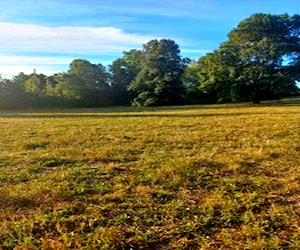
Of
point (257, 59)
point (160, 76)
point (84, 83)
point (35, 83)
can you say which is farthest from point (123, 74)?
point (257, 59)

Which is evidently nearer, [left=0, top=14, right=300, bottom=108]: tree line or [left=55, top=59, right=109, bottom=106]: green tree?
[left=0, top=14, right=300, bottom=108]: tree line

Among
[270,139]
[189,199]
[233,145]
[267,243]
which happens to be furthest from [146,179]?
[270,139]

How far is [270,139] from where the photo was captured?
323 inches

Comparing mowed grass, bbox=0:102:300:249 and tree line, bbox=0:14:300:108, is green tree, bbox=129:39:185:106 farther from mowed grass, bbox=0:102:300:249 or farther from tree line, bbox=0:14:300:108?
mowed grass, bbox=0:102:300:249

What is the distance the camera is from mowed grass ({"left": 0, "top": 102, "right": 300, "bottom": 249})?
11.0 ft

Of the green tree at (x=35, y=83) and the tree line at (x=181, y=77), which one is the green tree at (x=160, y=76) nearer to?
the tree line at (x=181, y=77)

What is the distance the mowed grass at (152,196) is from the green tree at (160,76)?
3383 centimetres

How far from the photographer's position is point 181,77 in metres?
43.9

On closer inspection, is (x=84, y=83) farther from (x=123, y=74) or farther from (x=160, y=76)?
(x=160, y=76)

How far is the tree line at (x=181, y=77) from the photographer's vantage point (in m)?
31.2

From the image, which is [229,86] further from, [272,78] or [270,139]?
[270,139]

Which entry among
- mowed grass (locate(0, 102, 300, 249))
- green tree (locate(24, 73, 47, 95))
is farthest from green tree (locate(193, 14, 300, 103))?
mowed grass (locate(0, 102, 300, 249))

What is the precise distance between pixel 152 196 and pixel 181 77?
4000 cm

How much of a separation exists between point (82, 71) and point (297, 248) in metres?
43.1
